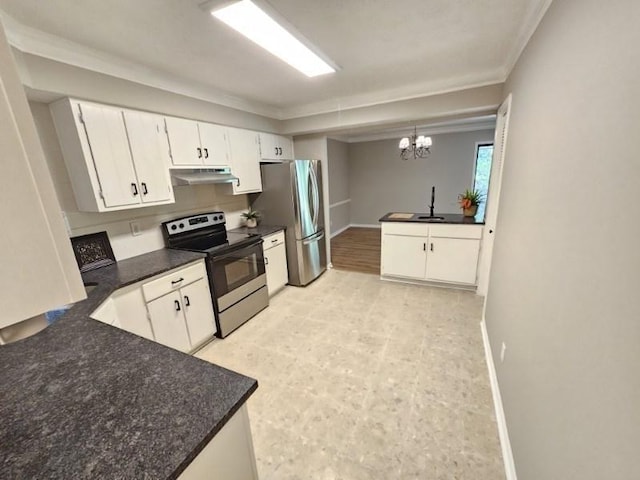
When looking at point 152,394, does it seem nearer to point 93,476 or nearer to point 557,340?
point 93,476

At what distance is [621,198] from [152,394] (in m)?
1.53

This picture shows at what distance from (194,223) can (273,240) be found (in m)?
0.94

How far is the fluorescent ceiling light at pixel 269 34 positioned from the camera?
1432mm

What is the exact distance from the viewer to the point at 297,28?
67.1 inches

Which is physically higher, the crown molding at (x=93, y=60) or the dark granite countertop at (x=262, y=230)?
the crown molding at (x=93, y=60)

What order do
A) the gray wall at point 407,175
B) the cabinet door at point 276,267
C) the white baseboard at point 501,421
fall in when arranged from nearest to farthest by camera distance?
the white baseboard at point 501,421 < the cabinet door at point 276,267 < the gray wall at point 407,175

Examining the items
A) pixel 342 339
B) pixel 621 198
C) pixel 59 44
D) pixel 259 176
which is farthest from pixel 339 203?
pixel 621 198

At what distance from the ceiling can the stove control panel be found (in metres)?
1.23

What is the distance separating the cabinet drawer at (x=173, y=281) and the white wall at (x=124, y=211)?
583 mm

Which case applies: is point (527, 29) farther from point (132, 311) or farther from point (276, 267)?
point (132, 311)

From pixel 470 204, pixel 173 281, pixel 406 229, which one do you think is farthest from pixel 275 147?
pixel 470 204

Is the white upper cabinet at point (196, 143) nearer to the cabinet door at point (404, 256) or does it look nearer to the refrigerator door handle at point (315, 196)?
the refrigerator door handle at point (315, 196)

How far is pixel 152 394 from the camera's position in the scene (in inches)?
34.8

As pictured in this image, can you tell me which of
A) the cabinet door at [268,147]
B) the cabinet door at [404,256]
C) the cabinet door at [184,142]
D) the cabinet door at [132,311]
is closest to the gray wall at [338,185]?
the cabinet door at [268,147]
